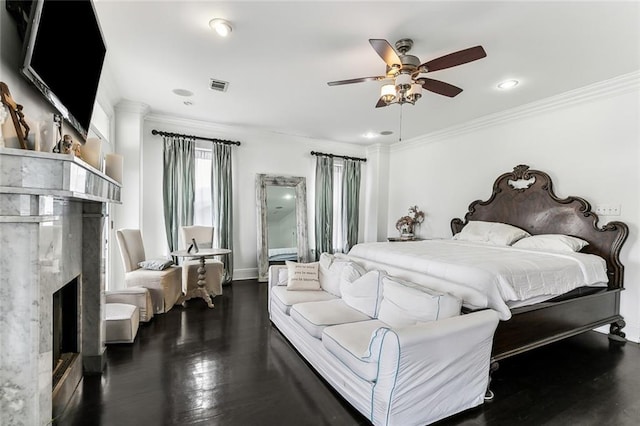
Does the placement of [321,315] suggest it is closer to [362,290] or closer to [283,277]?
[362,290]

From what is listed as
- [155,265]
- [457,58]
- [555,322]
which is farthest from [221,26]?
[555,322]

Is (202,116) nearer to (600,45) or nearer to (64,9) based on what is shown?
(64,9)

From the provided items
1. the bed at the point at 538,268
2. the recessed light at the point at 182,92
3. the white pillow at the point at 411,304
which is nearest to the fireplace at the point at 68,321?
the white pillow at the point at 411,304

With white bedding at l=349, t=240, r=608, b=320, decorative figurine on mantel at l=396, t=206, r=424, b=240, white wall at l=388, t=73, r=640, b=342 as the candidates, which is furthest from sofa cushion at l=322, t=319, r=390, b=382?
decorative figurine on mantel at l=396, t=206, r=424, b=240

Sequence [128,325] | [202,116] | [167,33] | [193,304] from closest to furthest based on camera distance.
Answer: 1. [167,33]
2. [128,325]
3. [193,304]
4. [202,116]

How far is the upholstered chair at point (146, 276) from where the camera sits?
3.63 metres

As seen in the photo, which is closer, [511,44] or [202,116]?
[511,44]

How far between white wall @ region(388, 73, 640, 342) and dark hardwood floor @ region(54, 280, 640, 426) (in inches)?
55.2

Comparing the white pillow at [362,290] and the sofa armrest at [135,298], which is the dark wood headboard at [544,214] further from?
the sofa armrest at [135,298]

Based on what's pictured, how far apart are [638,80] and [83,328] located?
19.1 feet

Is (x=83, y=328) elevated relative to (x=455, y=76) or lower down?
lower down

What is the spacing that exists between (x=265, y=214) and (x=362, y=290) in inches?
133

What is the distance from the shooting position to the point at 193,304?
4.14 m

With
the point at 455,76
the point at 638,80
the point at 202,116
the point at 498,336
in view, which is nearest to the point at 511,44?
the point at 455,76
